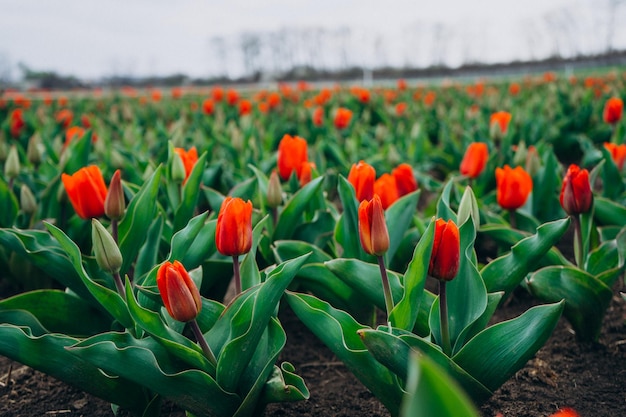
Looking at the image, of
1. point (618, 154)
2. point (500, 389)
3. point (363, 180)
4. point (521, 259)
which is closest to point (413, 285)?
point (521, 259)

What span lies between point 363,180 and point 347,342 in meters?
0.64

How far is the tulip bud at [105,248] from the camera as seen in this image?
60.3 inches

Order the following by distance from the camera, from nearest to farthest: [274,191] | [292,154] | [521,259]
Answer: [521,259] < [274,191] < [292,154]

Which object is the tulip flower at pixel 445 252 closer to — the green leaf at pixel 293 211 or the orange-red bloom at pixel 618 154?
the green leaf at pixel 293 211

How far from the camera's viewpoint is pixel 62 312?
1898 millimetres

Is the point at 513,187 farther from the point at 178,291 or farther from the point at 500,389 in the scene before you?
the point at 178,291

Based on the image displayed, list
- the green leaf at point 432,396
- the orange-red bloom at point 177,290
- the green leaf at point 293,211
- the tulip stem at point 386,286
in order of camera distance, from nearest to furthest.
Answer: the green leaf at point 432,396, the orange-red bloom at point 177,290, the tulip stem at point 386,286, the green leaf at point 293,211

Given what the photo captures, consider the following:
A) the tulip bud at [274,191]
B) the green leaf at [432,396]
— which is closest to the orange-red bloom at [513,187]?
the tulip bud at [274,191]

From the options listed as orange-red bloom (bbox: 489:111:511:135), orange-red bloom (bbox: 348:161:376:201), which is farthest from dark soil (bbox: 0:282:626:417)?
orange-red bloom (bbox: 489:111:511:135)

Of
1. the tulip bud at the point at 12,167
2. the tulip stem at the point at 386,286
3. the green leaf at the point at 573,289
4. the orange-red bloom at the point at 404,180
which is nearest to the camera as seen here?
the tulip stem at the point at 386,286

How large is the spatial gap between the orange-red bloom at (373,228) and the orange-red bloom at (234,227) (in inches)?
12.2

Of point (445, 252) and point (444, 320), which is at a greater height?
point (445, 252)

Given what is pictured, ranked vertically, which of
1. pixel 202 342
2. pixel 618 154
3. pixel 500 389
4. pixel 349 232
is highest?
pixel 618 154

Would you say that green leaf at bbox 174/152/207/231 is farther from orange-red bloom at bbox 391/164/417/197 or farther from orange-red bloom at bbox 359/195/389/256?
orange-red bloom at bbox 359/195/389/256
